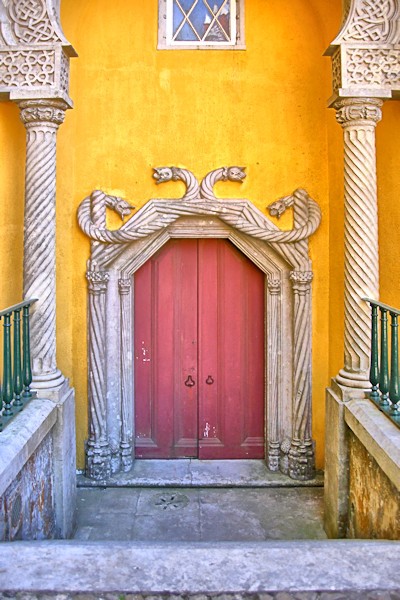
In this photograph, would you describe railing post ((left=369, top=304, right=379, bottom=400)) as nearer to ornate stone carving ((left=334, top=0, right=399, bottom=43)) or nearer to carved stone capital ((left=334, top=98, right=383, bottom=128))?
carved stone capital ((left=334, top=98, right=383, bottom=128))

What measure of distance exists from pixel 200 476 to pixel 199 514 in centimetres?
63

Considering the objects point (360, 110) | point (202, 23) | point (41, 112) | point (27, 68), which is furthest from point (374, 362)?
point (202, 23)

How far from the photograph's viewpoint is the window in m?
6.06

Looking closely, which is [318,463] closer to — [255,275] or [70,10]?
[255,275]

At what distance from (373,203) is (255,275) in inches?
65.9

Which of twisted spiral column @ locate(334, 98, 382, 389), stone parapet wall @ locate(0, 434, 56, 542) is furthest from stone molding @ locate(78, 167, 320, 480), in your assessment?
stone parapet wall @ locate(0, 434, 56, 542)

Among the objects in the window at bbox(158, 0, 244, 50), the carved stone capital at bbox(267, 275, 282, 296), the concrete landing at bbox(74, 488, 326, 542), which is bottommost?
the concrete landing at bbox(74, 488, 326, 542)

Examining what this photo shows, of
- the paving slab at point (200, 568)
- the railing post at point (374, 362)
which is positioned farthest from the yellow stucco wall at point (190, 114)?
the paving slab at point (200, 568)

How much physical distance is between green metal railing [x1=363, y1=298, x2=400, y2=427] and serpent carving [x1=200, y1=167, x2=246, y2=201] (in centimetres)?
189

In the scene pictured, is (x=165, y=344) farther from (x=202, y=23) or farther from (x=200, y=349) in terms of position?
(x=202, y=23)

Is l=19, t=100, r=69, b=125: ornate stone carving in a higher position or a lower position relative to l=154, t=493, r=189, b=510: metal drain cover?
higher

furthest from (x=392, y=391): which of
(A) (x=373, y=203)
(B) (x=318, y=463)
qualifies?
(B) (x=318, y=463)

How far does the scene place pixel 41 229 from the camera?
504cm

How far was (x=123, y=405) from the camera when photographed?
20.3 feet
